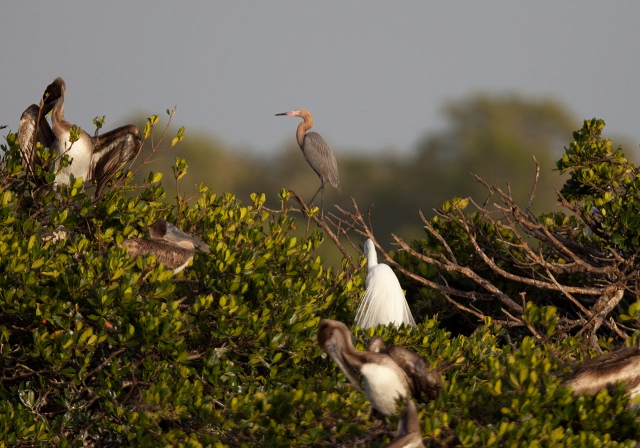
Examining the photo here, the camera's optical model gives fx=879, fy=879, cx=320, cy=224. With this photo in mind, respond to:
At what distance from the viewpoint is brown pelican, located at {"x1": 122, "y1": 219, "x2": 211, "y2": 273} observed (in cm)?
633

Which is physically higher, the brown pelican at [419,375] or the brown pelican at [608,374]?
the brown pelican at [419,375]

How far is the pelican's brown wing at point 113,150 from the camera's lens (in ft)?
25.5

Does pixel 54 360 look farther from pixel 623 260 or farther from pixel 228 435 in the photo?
pixel 623 260

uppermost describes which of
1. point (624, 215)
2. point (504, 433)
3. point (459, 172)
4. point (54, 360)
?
point (459, 172)

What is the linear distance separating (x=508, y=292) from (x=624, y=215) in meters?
1.98

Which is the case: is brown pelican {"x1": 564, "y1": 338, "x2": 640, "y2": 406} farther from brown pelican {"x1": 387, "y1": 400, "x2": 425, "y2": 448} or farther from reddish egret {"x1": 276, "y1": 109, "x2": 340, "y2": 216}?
reddish egret {"x1": 276, "y1": 109, "x2": 340, "y2": 216}

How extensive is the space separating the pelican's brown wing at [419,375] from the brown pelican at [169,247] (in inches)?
80.3

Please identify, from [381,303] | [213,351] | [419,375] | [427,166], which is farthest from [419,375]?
[427,166]

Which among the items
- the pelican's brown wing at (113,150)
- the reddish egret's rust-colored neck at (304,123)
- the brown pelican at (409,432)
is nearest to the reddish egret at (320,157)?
the reddish egret's rust-colored neck at (304,123)

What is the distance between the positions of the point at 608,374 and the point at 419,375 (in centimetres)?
100

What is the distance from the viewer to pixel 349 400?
4656 mm

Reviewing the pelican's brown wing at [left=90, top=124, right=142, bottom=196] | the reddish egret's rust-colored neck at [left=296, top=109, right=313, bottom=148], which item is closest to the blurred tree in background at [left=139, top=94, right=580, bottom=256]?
the reddish egret's rust-colored neck at [left=296, top=109, right=313, bottom=148]

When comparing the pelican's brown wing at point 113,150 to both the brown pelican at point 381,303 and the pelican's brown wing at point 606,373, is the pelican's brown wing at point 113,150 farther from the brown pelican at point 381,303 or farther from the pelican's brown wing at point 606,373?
the pelican's brown wing at point 606,373

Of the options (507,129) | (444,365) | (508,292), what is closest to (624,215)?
(508,292)
